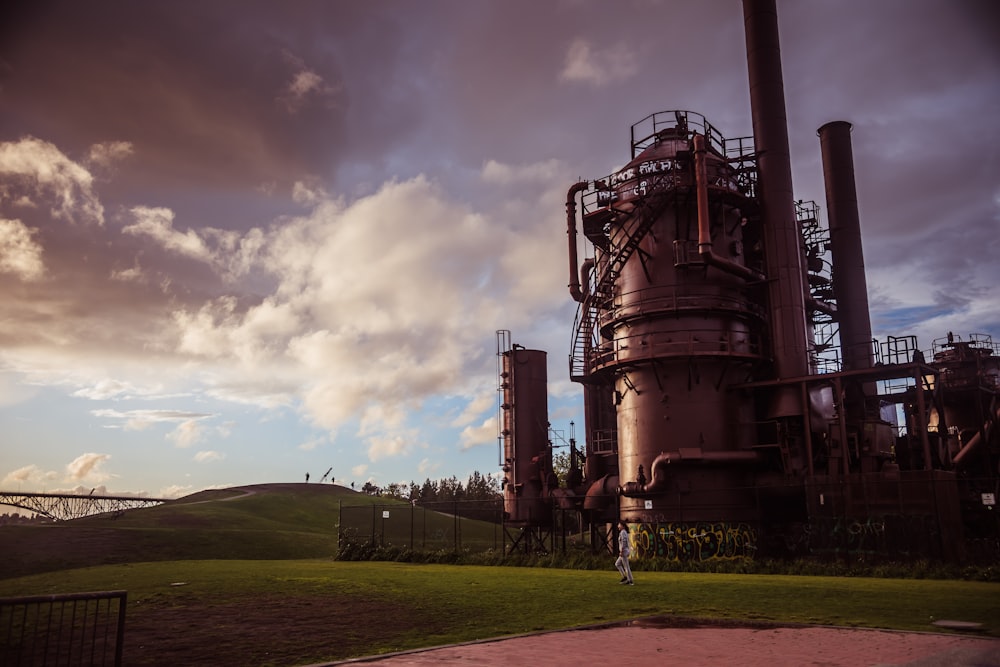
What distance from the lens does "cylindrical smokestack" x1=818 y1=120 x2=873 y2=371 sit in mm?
43656

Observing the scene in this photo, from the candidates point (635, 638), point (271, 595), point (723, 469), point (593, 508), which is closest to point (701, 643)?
point (635, 638)

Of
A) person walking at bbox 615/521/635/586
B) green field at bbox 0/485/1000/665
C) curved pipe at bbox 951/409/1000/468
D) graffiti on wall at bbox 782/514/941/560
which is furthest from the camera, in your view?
curved pipe at bbox 951/409/1000/468

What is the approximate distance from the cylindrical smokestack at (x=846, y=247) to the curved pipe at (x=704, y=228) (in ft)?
33.7

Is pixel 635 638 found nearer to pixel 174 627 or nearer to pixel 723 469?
pixel 174 627

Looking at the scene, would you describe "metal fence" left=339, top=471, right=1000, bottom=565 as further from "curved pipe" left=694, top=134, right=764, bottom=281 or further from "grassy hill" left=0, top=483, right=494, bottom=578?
"curved pipe" left=694, top=134, right=764, bottom=281

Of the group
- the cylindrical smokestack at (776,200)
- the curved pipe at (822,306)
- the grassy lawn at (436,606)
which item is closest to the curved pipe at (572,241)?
the cylindrical smokestack at (776,200)

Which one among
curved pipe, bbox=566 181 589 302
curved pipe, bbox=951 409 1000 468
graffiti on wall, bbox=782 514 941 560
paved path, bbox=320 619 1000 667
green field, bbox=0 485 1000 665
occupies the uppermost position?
curved pipe, bbox=566 181 589 302

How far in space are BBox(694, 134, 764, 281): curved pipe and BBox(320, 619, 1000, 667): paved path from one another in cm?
2426

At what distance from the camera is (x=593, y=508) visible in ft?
131

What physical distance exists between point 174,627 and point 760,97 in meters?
37.5

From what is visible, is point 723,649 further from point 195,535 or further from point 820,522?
point 195,535

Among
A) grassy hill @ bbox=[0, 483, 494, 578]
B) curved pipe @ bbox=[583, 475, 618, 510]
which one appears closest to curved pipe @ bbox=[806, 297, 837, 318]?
curved pipe @ bbox=[583, 475, 618, 510]

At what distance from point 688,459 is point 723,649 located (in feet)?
77.6

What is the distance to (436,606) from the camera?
17094mm
